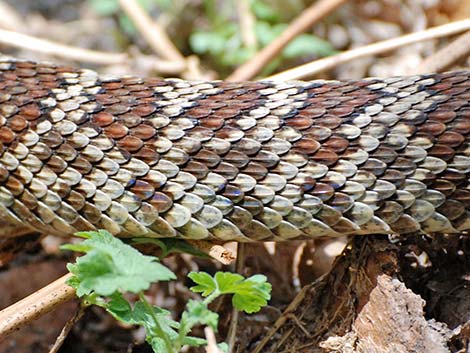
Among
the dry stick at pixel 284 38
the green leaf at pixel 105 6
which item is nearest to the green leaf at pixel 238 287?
the dry stick at pixel 284 38

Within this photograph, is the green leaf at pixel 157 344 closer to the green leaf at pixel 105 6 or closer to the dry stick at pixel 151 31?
the dry stick at pixel 151 31

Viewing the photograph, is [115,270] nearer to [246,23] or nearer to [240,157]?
[240,157]

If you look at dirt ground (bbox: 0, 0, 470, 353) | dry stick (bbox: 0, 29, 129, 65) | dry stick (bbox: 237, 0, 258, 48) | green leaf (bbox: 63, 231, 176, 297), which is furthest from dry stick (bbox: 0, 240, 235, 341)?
dry stick (bbox: 237, 0, 258, 48)

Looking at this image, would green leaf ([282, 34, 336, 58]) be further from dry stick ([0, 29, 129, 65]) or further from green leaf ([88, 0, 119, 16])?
green leaf ([88, 0, 119, 16])

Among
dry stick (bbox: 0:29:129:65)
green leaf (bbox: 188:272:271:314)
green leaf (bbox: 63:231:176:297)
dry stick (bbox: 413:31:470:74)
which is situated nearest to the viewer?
green leaf (bbox: 63:231:176:297)

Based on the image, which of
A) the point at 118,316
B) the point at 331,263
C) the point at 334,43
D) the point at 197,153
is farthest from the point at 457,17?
the point at 118,316

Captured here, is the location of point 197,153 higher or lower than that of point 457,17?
higher

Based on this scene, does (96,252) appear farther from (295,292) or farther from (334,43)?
(334,43)

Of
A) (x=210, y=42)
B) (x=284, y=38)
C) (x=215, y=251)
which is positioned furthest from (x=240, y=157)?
(x=210, y=42)
